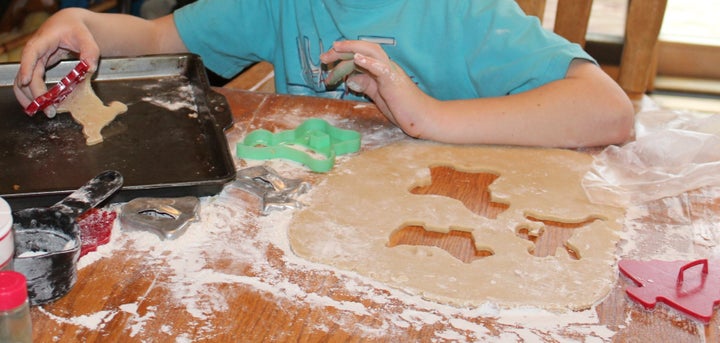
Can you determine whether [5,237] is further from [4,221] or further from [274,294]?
[274,294]

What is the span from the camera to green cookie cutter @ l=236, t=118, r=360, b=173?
3.38 feet

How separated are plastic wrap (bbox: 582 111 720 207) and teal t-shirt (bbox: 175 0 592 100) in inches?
7.1

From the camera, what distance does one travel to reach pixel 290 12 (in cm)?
139

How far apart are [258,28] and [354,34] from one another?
0.25 metres

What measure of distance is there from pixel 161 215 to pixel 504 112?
0.55m

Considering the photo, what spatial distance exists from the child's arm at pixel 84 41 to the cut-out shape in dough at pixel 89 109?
0.09 feet

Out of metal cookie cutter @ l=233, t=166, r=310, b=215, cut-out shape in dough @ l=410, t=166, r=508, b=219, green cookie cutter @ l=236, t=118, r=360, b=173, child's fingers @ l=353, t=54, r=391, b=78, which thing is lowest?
cut-out shape in dough @ l=410, t=166, r=508, b=219

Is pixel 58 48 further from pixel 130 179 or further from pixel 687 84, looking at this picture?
pixel 687 84

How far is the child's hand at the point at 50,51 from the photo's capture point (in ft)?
3.63

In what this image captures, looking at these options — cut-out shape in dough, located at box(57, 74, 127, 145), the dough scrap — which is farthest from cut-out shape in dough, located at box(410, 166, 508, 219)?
cut-out shape in dough, located at box(57, 74, 127, 145)

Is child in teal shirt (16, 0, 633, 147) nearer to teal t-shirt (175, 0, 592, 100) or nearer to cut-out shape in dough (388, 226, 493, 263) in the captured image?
teal t-shirt (175, 0, 592, 100)

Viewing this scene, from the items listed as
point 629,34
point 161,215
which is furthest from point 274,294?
point 629,34

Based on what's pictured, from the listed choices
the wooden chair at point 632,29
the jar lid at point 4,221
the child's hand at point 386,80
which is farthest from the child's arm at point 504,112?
the wooden chair at point 632,29

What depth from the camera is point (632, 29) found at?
1.74 m
